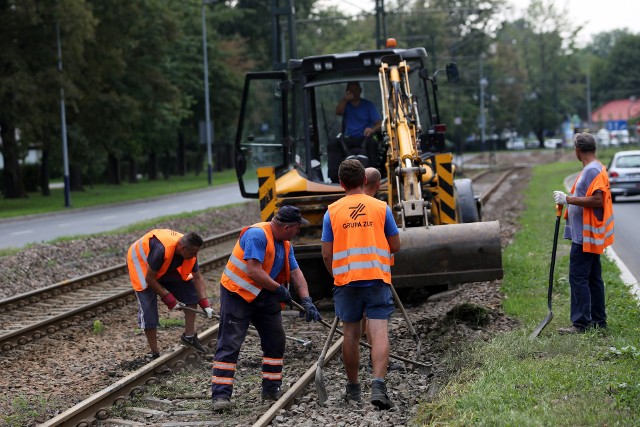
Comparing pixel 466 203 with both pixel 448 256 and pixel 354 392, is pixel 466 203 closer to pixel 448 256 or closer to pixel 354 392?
pixel 448 256

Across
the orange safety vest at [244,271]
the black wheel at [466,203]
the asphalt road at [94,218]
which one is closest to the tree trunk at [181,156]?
the asphalt road at [94,218]

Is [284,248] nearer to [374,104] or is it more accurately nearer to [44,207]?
[374,104]

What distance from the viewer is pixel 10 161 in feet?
140

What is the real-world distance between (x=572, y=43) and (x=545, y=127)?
9.81m

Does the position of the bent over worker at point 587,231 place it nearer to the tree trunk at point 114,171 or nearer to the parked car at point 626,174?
the parked car at point 626,174

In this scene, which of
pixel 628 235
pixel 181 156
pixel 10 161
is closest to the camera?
pixel 628 235

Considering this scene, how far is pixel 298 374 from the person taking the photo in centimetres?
948

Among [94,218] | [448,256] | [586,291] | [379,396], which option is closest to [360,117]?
[448,256]

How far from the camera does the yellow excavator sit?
11352 mm

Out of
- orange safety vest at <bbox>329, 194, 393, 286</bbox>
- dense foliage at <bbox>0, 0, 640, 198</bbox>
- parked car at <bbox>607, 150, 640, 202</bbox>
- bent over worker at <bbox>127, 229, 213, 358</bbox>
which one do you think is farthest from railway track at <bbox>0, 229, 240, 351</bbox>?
parked car at <bbox>607, 150, 640, 202</bbox>

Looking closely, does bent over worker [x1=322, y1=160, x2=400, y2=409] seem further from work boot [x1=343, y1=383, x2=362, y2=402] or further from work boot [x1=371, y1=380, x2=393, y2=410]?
work boot [x1=343, y1=383, x2=362, y2=402]

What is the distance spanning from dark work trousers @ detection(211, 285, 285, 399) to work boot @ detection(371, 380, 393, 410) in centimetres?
100

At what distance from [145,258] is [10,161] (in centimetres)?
3447

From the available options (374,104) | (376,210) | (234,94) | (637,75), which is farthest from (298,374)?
(637,75)
